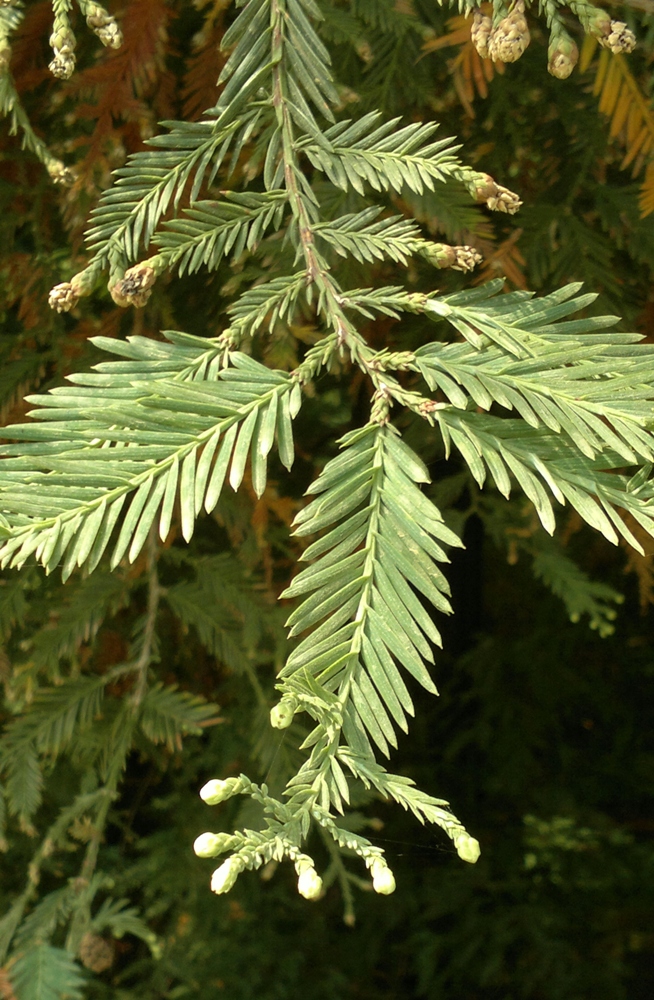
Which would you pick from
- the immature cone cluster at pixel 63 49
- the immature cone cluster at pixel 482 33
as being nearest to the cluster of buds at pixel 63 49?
the immature cone cluster at pixel 63 49

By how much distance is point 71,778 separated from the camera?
1.38 meters

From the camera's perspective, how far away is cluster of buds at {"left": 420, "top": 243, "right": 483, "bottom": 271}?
479 mm

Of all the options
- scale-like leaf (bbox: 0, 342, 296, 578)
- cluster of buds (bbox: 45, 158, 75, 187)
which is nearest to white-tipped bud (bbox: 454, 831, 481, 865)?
scale-like leaf (bbox: 0, 342, 296, 578)

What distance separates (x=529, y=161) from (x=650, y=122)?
0.88ft

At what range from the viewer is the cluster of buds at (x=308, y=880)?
313 mm

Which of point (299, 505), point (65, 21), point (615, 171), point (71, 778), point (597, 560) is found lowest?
point (597, 560)

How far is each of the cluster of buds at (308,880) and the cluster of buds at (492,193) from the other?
0.36 metres

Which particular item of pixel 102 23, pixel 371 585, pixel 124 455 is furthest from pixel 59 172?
pixel 371 585

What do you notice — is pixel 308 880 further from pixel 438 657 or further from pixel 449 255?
pixel 438 657

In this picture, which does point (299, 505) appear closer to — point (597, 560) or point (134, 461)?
point (134, 461)

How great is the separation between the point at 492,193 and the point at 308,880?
37 cm

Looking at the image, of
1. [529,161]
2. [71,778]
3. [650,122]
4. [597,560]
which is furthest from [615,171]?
[597,560]

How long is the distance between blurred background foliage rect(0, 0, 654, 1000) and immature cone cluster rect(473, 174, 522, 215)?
0.76 feet

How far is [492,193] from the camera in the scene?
48 cm
